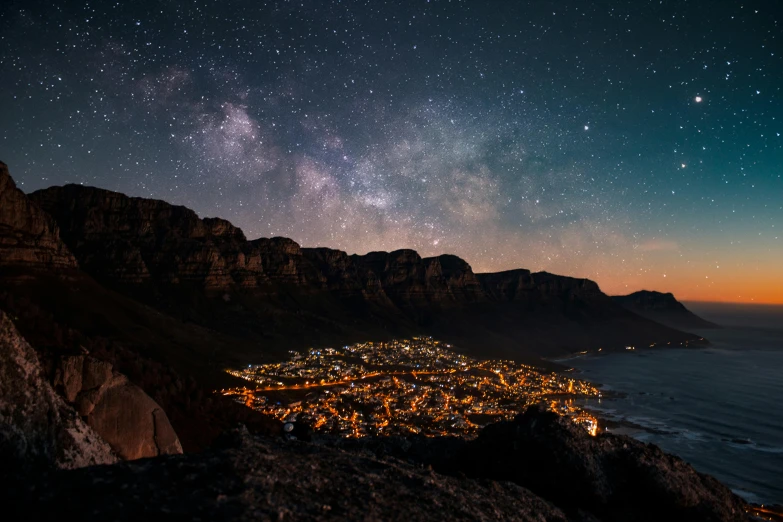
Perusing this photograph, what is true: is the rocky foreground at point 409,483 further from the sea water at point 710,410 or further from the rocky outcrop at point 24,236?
the rocky outcrop at point 24,236

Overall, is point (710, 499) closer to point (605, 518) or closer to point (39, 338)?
point (605, 518)

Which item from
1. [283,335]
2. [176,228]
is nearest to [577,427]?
[283,335]

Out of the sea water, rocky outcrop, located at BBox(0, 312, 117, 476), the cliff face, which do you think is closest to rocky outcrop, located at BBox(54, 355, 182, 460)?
rocky outcrop, located at BBox(0, 312, 117, 476)

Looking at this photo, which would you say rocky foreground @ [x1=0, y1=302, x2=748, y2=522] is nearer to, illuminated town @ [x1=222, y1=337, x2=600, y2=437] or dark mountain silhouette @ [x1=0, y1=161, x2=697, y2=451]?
dark mountain silhouette @ [x1=0, y1=161, x2=697, y2=451]

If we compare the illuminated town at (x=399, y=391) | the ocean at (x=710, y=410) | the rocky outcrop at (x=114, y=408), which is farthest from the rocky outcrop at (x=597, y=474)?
the ocean at (x=710, y=410)

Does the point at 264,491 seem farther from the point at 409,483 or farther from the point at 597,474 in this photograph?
the point at 597,474

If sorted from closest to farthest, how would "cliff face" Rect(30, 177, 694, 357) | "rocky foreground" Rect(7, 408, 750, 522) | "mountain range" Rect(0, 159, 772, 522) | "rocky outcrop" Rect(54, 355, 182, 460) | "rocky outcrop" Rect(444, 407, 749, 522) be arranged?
"rocky foreground" Rect(7, 408, 750, 522) < "mountain range" Rect(0, 159, 772, 522) < "rocky outcrop" Rect(444, 407, 749, 522) < "rocky outcrop" Rect(54, 355, 182, 460) < "cliff face" Rect(30, 177, 694, 357)
